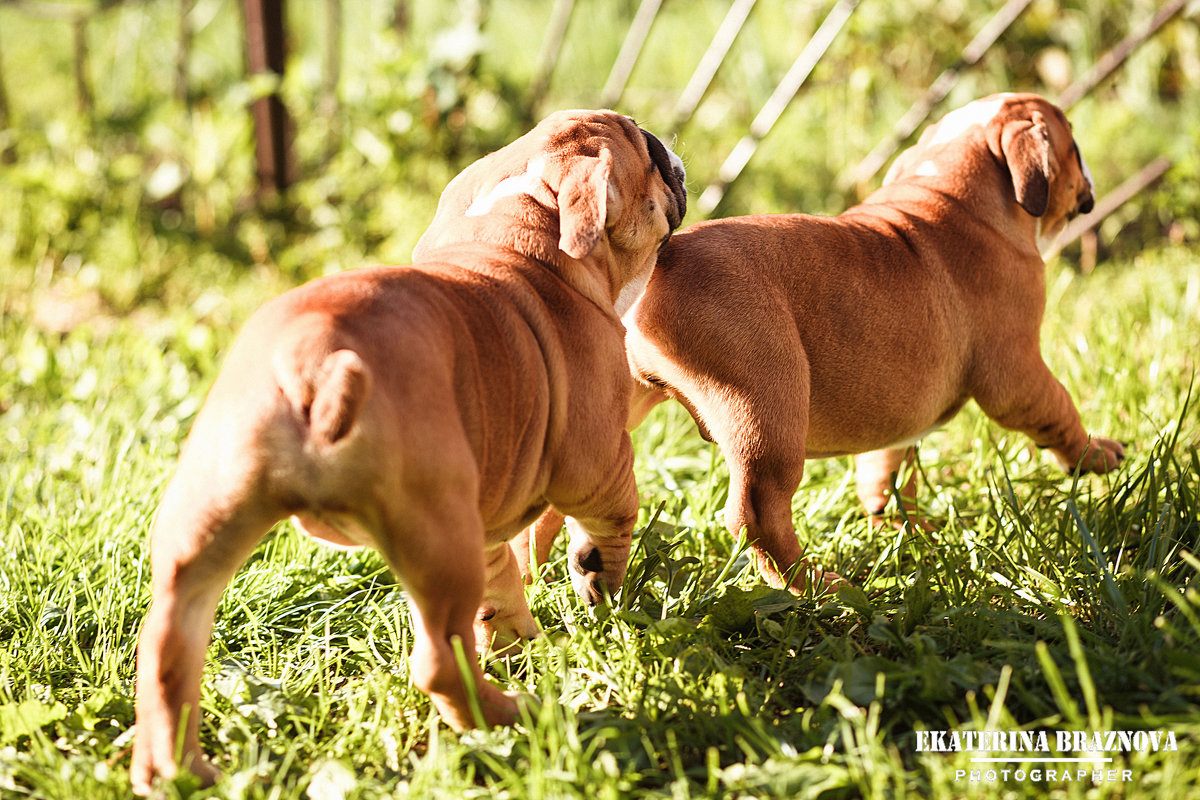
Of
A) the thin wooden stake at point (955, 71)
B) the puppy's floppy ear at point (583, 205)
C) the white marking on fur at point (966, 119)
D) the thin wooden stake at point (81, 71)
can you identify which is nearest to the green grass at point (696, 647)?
the puppy's floppy ear at point (583, 205)

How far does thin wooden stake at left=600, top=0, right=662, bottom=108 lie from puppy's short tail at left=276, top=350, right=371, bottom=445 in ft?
16.0

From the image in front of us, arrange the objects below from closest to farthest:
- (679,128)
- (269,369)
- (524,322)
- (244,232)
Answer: (269,369), (524,322), (679,128), (244,232)

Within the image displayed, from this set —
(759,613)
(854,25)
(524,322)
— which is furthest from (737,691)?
(854,25)

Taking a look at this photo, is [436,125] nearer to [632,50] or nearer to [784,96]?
[632,50]

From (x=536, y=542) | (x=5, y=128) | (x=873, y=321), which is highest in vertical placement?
(x=873, y=321)

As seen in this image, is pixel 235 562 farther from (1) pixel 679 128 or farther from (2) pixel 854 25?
(2) pixel 854 25

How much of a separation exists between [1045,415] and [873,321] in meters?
0.71

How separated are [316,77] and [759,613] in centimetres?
540

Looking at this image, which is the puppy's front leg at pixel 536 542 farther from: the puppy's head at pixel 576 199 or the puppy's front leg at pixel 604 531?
the puppy's head at pixel 576 199

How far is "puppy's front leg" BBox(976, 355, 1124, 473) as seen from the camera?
10.4 ft

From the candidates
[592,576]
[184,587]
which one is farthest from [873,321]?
[184,587]

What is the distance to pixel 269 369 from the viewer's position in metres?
1.90

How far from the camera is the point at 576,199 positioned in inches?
97.9

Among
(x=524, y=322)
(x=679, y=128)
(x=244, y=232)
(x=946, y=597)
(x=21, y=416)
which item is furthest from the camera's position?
(x=244, y=232)
